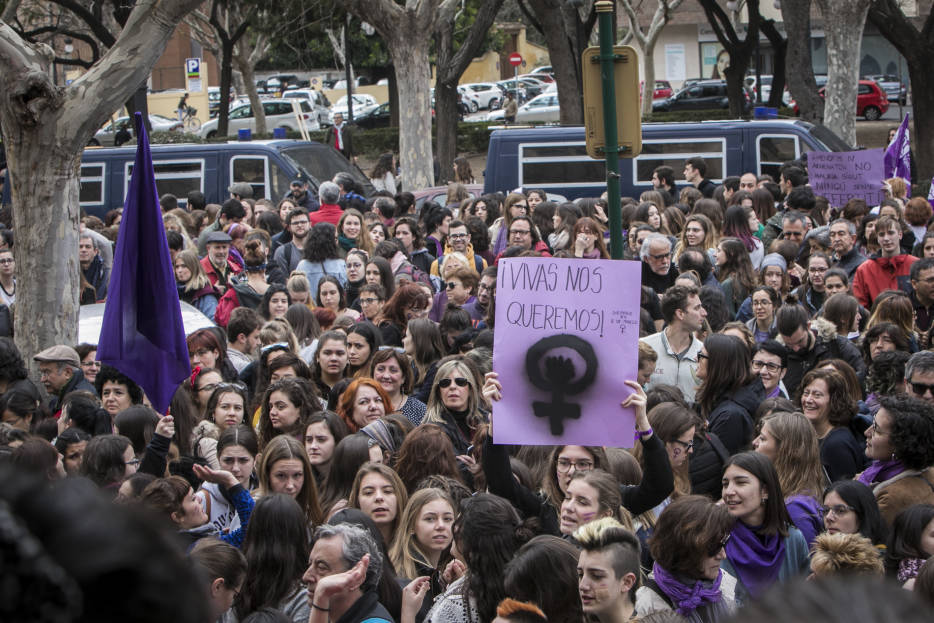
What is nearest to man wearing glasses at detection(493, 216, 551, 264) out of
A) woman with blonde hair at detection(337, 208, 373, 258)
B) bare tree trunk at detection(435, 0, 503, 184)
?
woman with blonde hair at detection(337, 208, 373, 258)

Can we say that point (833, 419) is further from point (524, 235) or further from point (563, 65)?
point (563, 65)

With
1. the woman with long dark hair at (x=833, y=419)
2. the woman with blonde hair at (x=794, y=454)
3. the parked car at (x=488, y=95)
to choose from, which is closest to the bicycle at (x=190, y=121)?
the parked car at (x=488, y=95)

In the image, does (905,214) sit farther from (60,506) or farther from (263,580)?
(60,506)

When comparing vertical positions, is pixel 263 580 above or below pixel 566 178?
below

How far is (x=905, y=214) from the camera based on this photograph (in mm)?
10586

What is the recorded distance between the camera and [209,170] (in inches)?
678

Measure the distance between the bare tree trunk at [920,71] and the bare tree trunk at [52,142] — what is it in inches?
636

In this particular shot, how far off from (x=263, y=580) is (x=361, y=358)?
313 cm

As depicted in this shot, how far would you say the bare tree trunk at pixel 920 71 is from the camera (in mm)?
20891

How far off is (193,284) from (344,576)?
6020 millimetres

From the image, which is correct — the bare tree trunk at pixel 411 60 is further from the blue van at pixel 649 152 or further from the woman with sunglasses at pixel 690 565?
the woman with sunglasses at pixel 690 565

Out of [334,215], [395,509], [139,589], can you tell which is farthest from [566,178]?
[139,589]

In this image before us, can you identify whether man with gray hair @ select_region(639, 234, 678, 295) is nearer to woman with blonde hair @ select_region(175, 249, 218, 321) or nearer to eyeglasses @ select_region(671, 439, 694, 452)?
woman with blonde hair @ select_region(175, 249, 218, 321)

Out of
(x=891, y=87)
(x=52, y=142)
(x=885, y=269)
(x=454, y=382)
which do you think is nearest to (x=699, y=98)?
(x=891, y=87)
